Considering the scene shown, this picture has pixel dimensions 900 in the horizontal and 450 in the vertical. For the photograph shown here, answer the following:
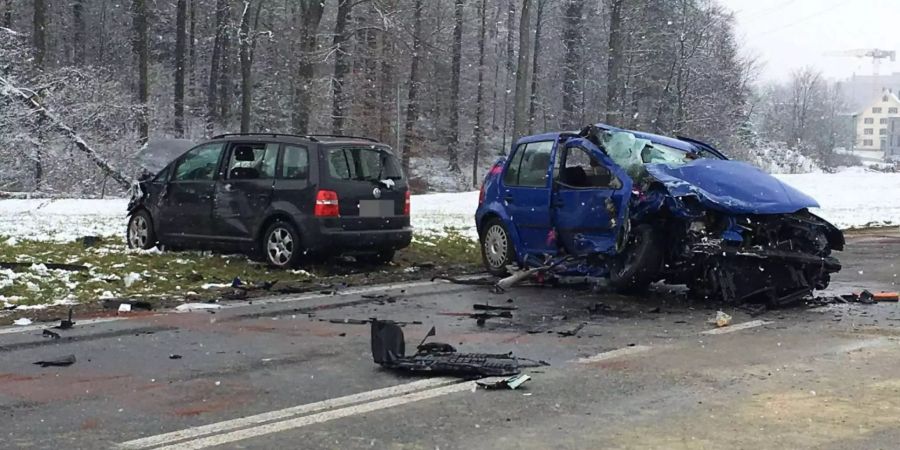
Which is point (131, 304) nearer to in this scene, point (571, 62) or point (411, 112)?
point (411, 112)

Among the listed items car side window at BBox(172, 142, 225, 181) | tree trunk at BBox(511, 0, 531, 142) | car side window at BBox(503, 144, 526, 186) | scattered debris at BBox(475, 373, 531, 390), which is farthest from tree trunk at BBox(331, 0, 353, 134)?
scattered debris at BBox(475, 373, 531, 390)

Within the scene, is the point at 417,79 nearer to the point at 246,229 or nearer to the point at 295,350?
the point at 246,229

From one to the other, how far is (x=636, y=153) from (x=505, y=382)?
4.79 meters

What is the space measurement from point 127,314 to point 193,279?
6.60 feet

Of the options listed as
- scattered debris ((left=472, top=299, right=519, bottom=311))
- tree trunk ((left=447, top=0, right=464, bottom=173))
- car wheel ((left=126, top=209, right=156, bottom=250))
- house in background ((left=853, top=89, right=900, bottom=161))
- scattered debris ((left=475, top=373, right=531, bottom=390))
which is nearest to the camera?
scattered debris ((left=475, top=373, right=531, bottom=390))

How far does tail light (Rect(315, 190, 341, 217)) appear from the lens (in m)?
10.7

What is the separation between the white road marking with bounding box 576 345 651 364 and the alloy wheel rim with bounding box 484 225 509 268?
4254 mm

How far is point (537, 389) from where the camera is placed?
552 cm

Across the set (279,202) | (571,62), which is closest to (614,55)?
(571,62)

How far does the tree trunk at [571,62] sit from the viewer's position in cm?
4756

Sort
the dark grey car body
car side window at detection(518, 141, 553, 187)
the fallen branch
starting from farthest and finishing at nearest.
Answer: the fallen branch
the dark grey car body
car side window at detection(518, 141, 553, 187)

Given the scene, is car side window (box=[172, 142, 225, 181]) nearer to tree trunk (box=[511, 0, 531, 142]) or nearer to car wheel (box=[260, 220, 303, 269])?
car wheel (box=[260, 220, 303, 269])

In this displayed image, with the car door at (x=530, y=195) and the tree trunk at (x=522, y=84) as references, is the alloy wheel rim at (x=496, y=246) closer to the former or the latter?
the car door at (x=530, y=195)

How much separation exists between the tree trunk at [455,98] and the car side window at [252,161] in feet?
121
